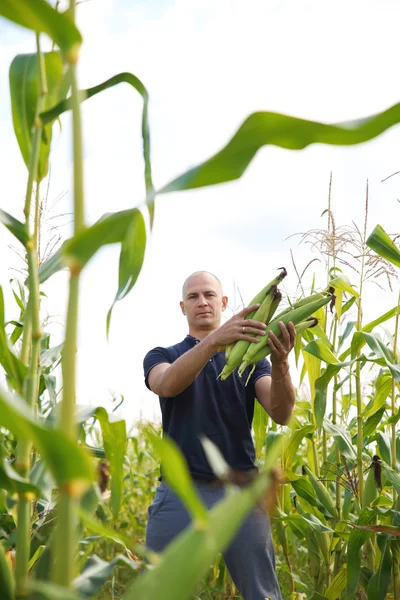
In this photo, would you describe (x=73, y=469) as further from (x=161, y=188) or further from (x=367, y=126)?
(x=367, y=126)

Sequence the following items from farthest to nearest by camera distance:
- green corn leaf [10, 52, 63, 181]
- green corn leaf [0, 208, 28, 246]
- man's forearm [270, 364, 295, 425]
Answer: man's forearm [270, 364, 295, 425] → green corn leaf [10, 52, 63, 181] → green corn leaf [0, 208, 28, 246]

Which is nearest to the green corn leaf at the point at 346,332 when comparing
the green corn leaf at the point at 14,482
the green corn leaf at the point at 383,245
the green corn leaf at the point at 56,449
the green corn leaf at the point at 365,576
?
the green corn leaf at the point at 383,245

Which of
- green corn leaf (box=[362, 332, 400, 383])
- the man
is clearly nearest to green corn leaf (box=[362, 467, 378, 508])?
the man

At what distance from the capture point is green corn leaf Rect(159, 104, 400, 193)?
0.90 meters

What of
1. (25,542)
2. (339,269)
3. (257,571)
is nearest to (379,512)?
(257,571)

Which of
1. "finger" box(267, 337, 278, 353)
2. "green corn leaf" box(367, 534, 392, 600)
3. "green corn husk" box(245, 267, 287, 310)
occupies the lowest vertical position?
"green corn leaf" box(367, 534, 392, 600)

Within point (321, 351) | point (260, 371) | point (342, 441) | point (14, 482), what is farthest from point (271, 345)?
point (14, 482)

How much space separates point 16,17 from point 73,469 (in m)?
0.71

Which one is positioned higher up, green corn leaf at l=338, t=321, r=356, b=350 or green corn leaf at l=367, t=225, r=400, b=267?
green corn leaf at l=367, t=225, r=400, b=267

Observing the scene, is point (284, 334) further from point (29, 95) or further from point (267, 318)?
point (29, 95)

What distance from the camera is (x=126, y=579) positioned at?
458cm

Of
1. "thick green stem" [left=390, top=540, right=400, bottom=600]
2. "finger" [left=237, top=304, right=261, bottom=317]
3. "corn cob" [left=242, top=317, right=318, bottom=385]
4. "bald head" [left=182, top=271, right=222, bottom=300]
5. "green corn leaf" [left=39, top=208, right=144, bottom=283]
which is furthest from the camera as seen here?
"bald head" [left=182, top=271, right=222, bottom=300]

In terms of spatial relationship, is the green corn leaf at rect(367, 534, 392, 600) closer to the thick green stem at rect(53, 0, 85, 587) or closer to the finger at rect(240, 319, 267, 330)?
the finger at rect(240, 319, 267, 330)

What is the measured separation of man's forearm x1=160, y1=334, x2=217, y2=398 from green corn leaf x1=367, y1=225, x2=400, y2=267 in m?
1.01
